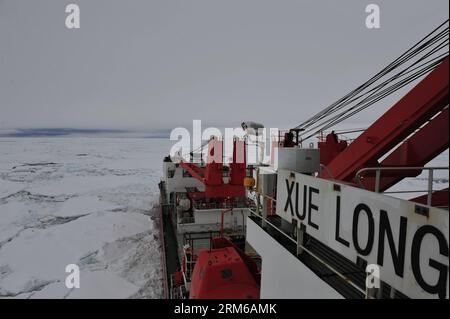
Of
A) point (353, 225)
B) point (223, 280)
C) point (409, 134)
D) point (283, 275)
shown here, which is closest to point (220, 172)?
point (223, 280)

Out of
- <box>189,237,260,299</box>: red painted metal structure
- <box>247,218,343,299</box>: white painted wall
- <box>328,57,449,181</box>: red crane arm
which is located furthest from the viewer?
<box>189,237,260,299</box>: red painted metal structure

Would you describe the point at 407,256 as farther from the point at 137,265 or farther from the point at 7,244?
the point at 7,244

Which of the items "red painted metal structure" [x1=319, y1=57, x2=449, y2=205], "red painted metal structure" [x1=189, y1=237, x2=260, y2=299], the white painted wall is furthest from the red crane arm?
"red painted metal structure" [x1=189, y1=237, x2=260, y2=299]

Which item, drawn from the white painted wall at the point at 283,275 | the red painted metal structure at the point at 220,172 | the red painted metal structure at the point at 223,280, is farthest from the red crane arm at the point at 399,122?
the red painted metal structure at the point at 220,172

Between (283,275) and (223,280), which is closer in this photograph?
(283,275)

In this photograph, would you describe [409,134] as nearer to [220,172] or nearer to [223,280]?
[223,280]

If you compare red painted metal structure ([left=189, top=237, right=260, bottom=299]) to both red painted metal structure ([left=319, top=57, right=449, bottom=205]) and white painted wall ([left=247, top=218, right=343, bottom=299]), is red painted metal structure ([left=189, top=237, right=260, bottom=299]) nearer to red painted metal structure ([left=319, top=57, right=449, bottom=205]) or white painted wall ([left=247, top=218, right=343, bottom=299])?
white painted wall ([left=247, top=218, right=343, bottom=299])
